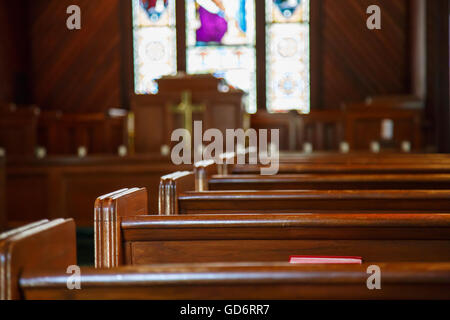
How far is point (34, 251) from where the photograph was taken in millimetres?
1014

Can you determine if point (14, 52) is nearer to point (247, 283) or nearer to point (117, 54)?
point (117, 54)

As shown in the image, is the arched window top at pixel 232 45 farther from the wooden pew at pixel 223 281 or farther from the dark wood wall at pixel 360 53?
the wooden pew at pixel 223 281

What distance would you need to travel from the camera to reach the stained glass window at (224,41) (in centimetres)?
840

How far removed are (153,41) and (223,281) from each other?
7.90 metres

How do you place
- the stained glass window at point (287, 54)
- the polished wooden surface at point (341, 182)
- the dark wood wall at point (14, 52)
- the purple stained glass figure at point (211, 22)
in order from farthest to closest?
the purple stained glass figure at point (211, 22) < the stained glass window at point (287, 54) < the dark wood wall at point (14, 52) < the polished wooden surface at point (341, 182)

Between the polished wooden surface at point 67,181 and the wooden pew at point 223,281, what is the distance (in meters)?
4.14

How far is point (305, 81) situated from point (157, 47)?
227 cm

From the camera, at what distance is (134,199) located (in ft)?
5.19

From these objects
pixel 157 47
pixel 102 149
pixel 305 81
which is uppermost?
pixel 157 47

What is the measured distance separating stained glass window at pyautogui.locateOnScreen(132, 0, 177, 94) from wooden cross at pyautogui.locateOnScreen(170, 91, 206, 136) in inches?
90.4

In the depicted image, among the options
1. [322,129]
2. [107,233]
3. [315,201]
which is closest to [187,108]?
[322,129]

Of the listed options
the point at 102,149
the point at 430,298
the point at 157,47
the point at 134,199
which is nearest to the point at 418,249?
the point at 430,298

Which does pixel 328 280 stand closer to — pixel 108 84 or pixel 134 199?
pixel 134 199

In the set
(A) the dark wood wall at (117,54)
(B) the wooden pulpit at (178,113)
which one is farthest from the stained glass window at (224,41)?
(B) the wooden pulpit at (178,113)
